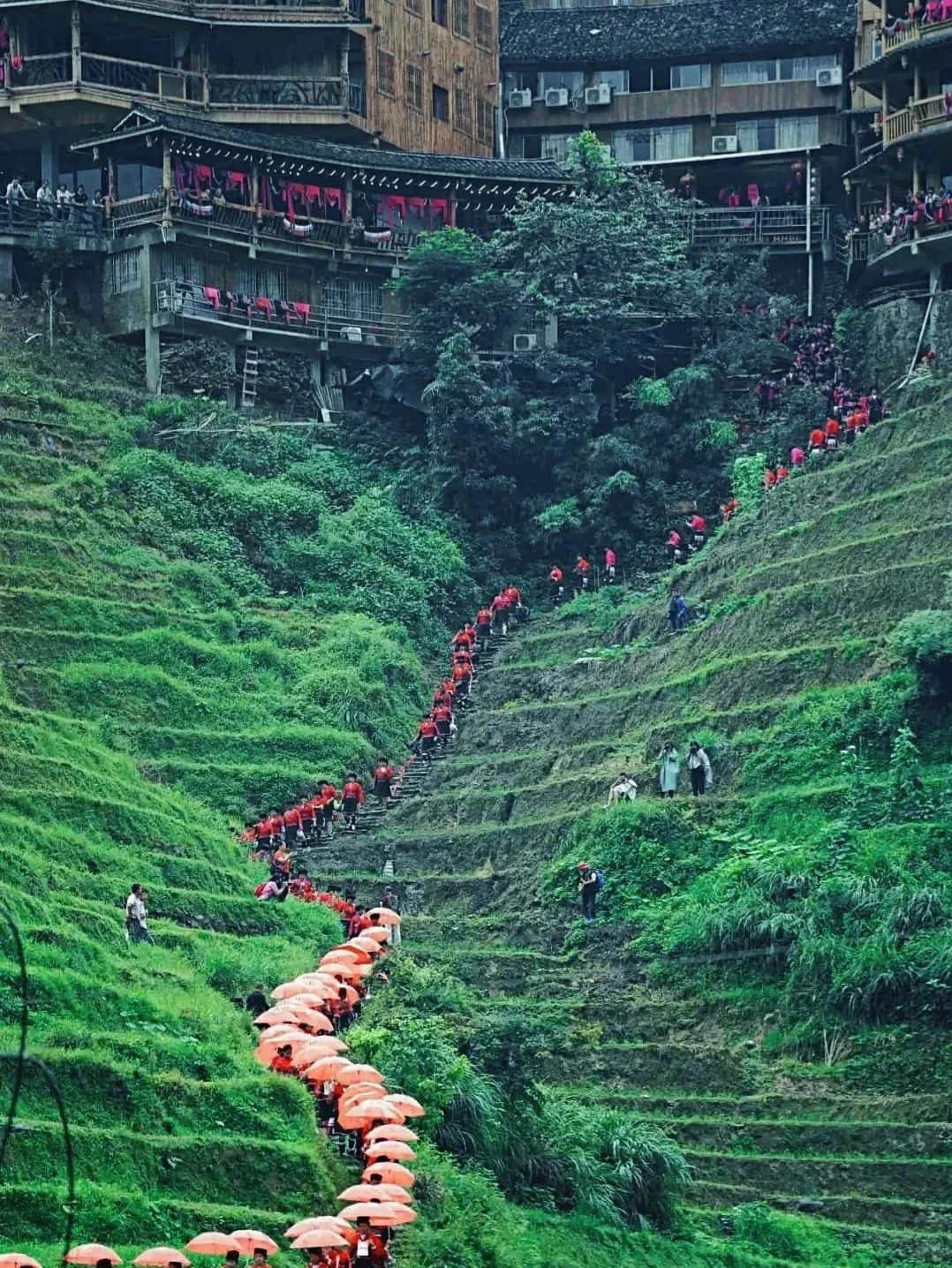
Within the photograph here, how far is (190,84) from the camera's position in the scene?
3246 inches

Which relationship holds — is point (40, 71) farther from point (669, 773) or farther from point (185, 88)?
point (669, 773)

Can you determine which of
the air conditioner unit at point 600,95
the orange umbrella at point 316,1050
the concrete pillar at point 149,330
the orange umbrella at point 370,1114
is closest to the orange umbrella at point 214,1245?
the orange umbrella at point 370,1114

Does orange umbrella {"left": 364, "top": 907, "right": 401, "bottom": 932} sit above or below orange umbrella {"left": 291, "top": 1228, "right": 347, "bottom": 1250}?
above

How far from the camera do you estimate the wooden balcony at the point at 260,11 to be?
268 feet

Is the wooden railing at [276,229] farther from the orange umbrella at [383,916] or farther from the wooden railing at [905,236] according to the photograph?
the orange umbrella at [383,916]

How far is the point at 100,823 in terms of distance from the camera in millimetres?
52656

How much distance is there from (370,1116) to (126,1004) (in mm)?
5210

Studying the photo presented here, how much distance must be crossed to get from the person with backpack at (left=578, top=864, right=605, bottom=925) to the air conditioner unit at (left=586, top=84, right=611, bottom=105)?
124ft

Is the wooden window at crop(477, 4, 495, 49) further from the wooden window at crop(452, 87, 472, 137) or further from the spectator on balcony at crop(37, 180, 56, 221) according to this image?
the spectator on balcony at crop(37, 180, 56, 221)

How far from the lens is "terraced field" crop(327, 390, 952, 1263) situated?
46.4m

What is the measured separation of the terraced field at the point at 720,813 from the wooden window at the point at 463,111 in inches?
864

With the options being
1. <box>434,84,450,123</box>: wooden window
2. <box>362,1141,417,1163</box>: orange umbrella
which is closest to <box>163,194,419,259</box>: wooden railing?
<box>434,84,450,123</box>: wooden window

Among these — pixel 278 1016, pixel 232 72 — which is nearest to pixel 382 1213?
pixel 278 1016

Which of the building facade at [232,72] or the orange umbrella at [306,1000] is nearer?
the orange umbrella at [306,1000]
